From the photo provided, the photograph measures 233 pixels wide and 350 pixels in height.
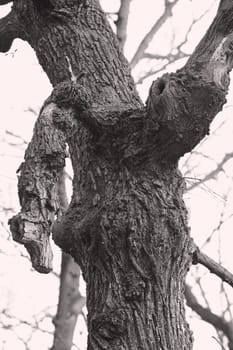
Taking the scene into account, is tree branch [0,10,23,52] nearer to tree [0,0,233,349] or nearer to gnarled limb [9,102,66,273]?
tree [0,0,233,349]

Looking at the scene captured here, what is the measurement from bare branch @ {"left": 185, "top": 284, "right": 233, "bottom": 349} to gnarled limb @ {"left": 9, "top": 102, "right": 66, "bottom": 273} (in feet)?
19.9

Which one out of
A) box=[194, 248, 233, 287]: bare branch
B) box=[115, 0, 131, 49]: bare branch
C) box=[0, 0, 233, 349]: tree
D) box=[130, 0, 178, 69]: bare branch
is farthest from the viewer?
box=[130, 0, 178, 69]: bare branch

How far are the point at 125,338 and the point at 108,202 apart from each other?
64 cm

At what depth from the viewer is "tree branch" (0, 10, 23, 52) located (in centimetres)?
443

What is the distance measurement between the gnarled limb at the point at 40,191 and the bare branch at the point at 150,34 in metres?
7.75

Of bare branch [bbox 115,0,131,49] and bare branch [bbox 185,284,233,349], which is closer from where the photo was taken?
bare branch [bbox 185,284,233,349]

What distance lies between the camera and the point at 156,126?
3090mm

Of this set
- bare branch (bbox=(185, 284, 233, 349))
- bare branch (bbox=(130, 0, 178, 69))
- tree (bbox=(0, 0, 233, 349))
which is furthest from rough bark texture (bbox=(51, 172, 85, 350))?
tree (bbox=(0, 0, 233, 349))

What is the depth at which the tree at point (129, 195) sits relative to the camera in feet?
9.66

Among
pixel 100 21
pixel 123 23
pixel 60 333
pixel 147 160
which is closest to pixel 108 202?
pixel 147 160

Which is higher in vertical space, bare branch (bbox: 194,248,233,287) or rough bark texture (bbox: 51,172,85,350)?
rough bark texture (bbox: 51,172,85,350)

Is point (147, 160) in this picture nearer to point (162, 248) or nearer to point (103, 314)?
point (162, 248)

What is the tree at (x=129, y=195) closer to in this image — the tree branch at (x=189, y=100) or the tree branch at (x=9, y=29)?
the tree branch at (x=189, y=100)

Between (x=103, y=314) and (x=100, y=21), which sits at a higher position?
(x=100, y=21)
